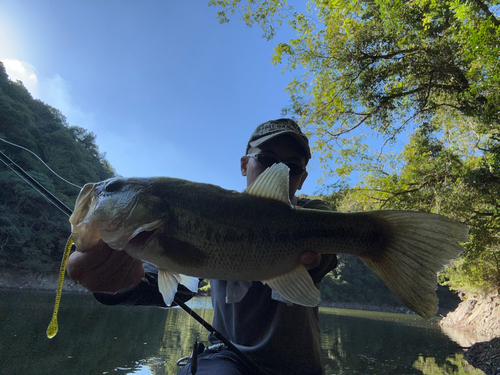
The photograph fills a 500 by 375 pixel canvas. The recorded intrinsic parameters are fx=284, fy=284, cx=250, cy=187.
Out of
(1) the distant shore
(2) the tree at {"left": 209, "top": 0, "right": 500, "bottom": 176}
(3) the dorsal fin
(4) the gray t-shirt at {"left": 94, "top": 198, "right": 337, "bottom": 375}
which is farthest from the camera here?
(1) the distant shore

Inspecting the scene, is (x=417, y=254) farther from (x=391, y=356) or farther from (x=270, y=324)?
(x=391, y=356)

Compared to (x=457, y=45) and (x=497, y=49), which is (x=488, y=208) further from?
(x=497, y=49)

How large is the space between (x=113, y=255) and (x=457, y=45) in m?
9.97

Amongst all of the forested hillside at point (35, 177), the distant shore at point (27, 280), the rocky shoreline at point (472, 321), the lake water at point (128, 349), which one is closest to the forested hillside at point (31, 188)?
the forested hillside at point (35, 177)

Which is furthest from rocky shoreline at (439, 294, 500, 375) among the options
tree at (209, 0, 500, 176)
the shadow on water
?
tree at (209, 0, 500, 176)

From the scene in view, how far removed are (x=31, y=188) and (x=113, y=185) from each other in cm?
3761

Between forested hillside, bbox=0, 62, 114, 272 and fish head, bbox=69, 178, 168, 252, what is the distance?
32705 mm

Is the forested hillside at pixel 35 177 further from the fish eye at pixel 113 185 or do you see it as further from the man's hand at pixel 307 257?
the man's hand at pixel 307 257

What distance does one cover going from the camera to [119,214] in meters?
1.60

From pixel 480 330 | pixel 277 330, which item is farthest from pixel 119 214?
pixel 480 330

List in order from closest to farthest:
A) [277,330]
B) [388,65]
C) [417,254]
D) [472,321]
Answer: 1. [417,254]
2. [277,330]
3. [388,65]
4. [472,321]

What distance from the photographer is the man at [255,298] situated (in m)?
1.78

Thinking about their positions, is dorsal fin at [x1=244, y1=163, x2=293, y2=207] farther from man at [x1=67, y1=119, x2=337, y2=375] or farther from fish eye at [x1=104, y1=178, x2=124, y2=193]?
fish eye at [x1=104, y1=178, x2=124, y2=193]

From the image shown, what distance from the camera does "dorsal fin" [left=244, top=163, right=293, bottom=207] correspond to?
166 centimetres
